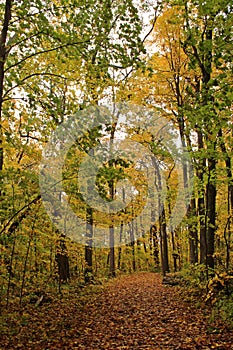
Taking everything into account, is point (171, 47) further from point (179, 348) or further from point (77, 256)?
point (179, 348)

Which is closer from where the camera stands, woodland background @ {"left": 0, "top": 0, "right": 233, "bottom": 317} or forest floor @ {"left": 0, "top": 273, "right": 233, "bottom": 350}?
woodland background @ {"left": 0, "top": 0, "right": 233, "bottom": 317}

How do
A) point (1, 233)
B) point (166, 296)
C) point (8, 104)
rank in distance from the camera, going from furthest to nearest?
1. point (166, 296)
2. point (8, 104)
3. point (1, 233)

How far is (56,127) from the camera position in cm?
634

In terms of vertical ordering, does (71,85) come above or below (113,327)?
above

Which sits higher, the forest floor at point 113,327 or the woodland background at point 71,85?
the woodland background at point 71,85

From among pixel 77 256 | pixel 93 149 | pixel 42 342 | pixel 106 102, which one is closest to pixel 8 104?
pixel 93 149

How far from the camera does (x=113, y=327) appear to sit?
738 cm

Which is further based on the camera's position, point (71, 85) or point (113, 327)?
point (71, 85)

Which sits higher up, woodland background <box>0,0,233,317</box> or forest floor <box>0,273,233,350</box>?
woodland background <box>0,0,233,317</box>

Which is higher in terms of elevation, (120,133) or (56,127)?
(120,133)

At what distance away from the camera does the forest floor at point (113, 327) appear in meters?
5.91

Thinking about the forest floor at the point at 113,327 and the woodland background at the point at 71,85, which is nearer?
the woodland background at the point at 71,85

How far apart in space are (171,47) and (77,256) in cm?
995

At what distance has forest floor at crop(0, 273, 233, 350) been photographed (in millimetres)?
5910
